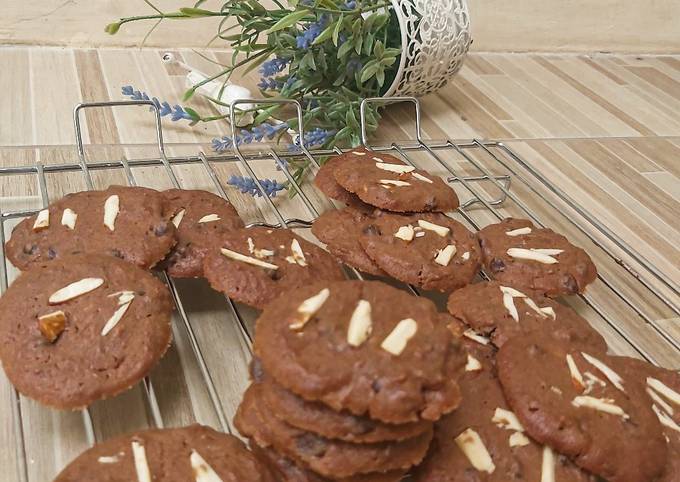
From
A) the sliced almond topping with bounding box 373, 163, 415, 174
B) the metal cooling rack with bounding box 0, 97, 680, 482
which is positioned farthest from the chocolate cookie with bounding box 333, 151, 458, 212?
the metal cooling rack with bounding box 0, 97, 680, 482

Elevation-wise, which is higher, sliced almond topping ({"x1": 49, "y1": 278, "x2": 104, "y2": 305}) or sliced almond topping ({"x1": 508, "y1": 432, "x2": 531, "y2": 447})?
sliced almond topping ({"x1": 49, "y1": 278, "x2": 104, "y2": 305})

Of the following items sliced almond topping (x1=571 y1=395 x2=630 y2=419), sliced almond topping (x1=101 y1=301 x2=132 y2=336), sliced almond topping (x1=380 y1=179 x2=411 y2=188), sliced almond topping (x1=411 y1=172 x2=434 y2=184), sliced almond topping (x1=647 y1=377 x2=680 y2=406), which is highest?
sliced almond topping (x1=571 y1=395 x2=630 y2=419)

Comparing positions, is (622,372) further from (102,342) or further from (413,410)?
(102,342)

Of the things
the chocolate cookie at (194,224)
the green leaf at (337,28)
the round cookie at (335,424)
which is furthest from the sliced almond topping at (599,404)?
the green leaf at (337,28)

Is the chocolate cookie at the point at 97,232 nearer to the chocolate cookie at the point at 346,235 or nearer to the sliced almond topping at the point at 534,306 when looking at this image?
the chocolate cookie at the point at 346,235

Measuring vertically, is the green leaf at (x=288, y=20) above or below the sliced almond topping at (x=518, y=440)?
above

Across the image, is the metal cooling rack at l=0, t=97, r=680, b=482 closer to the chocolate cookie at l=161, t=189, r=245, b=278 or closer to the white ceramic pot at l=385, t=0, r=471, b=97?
the chocolate cookie at l=161, t=189, r=245, b=278

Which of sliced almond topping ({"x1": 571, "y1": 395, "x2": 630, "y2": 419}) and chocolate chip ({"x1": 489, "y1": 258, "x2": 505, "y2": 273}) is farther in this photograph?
chocolate chip ({"x1": 489, "y1": 258, "x2": 505, "y2": 273})
